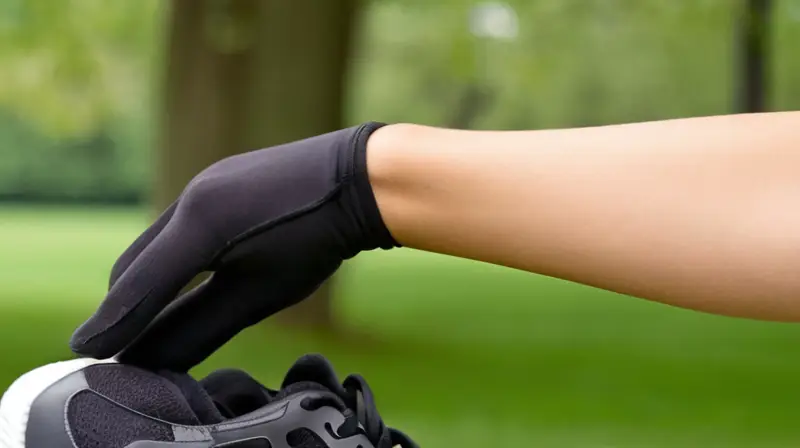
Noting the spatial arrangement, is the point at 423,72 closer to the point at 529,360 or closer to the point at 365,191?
the point at 529,360

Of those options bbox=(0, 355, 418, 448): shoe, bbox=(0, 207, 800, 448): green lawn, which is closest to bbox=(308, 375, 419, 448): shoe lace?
bbox=(0, 355, 418, 448): shoe

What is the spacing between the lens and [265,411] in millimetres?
1788

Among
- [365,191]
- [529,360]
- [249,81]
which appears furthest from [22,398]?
[249,81]

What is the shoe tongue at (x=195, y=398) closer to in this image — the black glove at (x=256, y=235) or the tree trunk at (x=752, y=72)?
the black glove at (x=256, y=235)

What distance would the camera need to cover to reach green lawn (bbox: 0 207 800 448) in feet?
14.1

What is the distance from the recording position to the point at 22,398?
1689mm

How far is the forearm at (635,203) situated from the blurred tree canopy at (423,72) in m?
5.78

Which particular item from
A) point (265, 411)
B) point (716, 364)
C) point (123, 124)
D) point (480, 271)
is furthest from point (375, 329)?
point (123, 124)

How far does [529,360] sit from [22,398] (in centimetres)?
504

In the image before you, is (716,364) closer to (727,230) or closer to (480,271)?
(727,230)

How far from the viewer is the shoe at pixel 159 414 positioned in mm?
1671

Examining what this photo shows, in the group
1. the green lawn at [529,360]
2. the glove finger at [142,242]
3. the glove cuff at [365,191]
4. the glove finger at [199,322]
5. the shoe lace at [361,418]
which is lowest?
the green lawn at [529,360]

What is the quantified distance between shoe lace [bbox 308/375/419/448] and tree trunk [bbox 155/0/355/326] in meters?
5.02

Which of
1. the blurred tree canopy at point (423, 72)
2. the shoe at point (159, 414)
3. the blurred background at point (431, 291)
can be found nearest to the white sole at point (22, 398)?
the shoe at point (159, 414)
